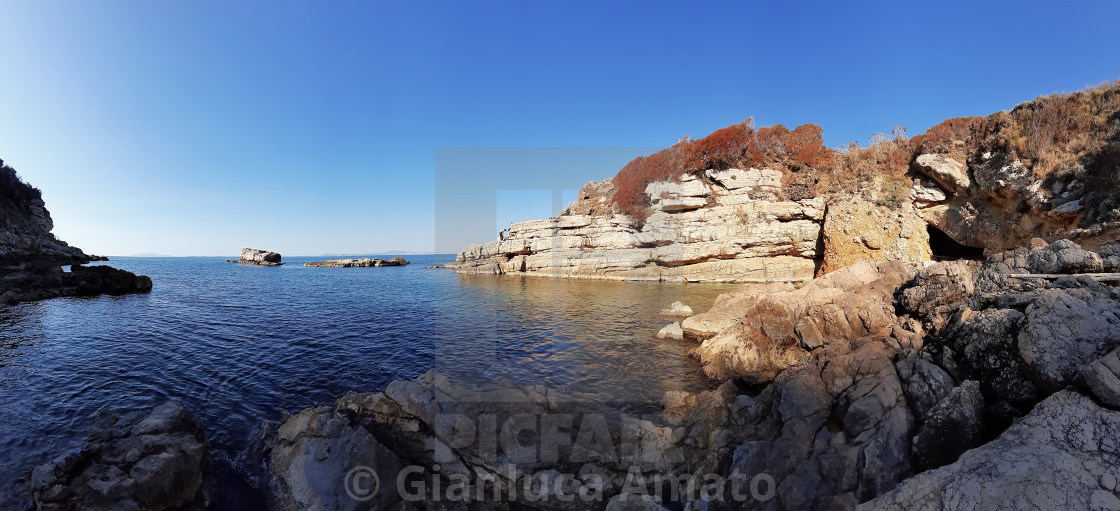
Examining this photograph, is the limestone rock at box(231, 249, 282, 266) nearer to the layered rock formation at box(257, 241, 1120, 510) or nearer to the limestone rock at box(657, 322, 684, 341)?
the limestone rock at box(657, 322, 684, 341)

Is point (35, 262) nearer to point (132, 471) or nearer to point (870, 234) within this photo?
point (132, 471)

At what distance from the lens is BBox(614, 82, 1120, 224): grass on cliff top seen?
14750 mm

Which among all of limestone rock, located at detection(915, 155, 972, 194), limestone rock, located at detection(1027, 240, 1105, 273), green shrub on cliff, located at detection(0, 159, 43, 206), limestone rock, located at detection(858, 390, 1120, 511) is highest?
green shrub on cliff, located at detection(0, 159, 43, 206)

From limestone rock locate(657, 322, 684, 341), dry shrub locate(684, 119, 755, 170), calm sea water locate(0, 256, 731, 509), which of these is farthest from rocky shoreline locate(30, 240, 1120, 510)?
dry shrub locate(684, 119, 755, 170)

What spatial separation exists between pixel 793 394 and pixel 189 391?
1465 cm

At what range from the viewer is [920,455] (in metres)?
4.74

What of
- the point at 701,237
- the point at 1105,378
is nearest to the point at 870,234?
the point at 701,237

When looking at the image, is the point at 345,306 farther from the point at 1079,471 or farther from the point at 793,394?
the point at 1079,471

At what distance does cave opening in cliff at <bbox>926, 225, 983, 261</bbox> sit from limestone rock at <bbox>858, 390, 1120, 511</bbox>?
30424 millimetres

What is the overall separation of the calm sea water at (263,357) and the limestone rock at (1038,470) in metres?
5.56

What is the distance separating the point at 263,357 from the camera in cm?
1230

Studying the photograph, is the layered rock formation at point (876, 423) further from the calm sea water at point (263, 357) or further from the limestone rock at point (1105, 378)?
the calm sea water at point (263, 357)

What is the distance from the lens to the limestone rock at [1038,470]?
3.29m

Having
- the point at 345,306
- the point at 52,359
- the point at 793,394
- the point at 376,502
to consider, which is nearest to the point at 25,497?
the point at 376,502
